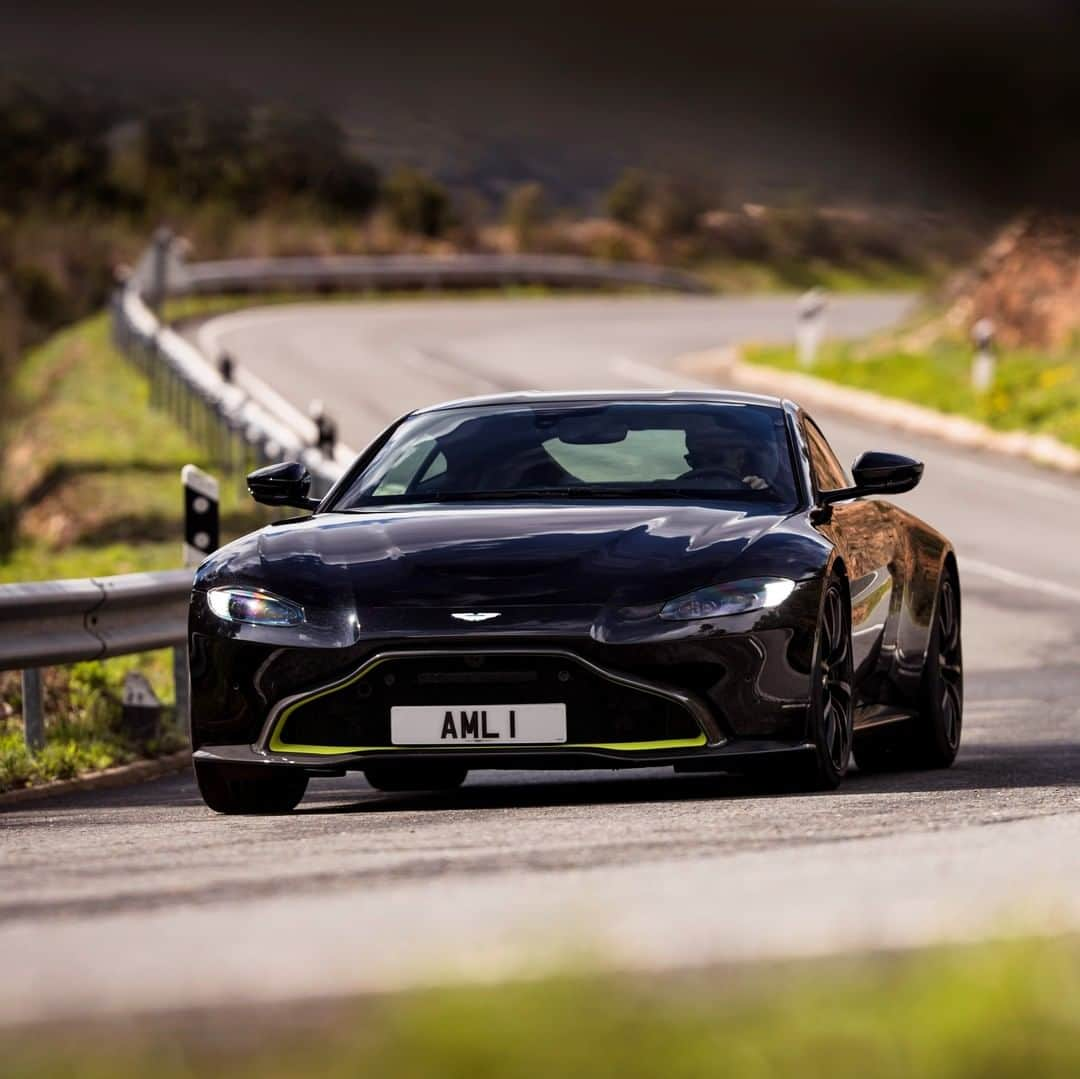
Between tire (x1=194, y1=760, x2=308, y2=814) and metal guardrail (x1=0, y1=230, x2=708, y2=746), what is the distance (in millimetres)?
2000

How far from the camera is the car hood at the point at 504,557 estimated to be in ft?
23.1

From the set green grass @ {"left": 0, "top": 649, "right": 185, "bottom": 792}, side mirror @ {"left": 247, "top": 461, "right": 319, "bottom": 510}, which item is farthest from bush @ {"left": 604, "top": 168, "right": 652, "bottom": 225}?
green grass @ {"left": 0, "top": 649, "right": 185, "bottom": 792}

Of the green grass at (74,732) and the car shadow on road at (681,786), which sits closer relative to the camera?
the car shadow on road at (681,786)

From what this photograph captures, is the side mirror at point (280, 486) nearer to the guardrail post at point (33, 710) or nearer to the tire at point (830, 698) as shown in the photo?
the guardrail post at point (33, 710)

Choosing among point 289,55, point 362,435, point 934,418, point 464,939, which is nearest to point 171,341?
point 362,435

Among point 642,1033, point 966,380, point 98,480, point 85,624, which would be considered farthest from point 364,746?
point 966,380

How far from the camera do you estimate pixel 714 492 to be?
8.22m

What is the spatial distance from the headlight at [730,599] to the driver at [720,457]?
47.7 inches

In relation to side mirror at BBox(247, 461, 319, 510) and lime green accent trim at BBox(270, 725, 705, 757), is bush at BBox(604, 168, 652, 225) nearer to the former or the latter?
lime green accent trim at BBox(270, 725, 705, 757)

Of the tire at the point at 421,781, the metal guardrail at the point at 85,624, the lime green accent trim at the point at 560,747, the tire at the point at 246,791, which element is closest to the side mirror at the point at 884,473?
the lime green accent trim at the point at 560,747

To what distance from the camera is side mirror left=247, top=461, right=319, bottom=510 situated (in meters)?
8.38

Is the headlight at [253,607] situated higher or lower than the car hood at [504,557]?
lower

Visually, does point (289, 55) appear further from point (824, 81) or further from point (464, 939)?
point (464, 939)

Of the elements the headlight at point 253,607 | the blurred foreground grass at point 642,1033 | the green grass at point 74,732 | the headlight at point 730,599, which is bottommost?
Result: the green grass at point 74,732
